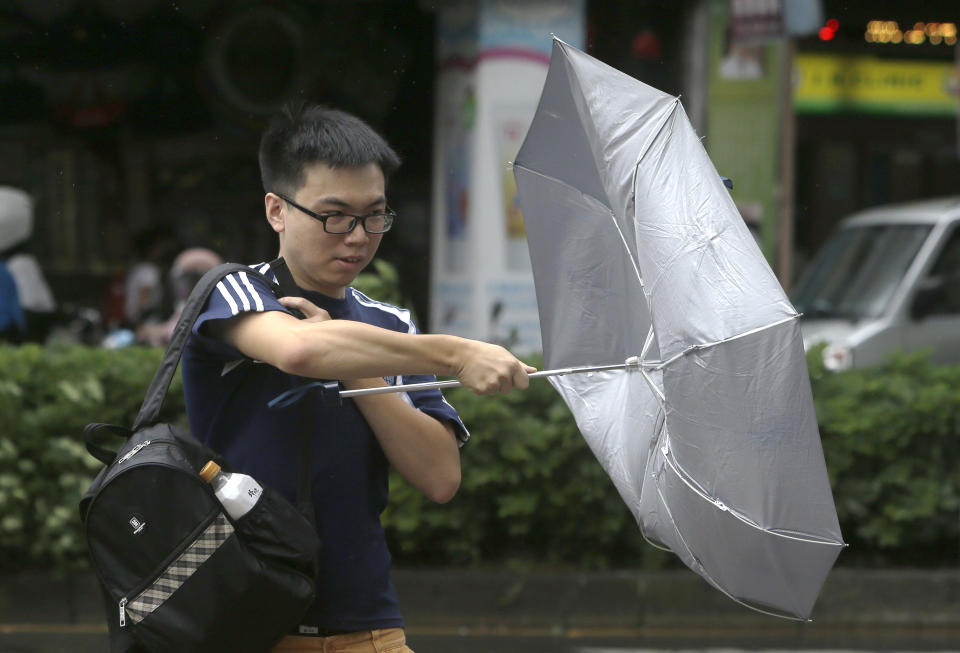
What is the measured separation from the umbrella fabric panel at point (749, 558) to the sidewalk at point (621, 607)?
4.19 metres

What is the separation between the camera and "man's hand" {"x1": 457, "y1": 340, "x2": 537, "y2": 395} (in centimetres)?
194

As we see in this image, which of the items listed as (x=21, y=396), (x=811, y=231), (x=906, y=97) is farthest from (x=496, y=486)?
(x=906, y=97)

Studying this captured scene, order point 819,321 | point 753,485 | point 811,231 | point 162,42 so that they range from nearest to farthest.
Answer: point 753,485 < point 819,321 < point 162,42 < point 811,231

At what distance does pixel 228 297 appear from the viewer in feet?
6.79

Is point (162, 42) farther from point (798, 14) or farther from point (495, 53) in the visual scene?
point (798, 14)

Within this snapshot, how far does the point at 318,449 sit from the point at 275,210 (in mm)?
418

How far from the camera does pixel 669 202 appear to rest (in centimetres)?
215

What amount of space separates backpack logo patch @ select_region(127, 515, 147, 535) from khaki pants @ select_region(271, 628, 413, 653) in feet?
1.05

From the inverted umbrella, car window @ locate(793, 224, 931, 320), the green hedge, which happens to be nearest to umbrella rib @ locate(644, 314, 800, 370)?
the inverted umbrella

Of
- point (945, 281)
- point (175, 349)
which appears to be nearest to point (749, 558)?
point (175, 349)

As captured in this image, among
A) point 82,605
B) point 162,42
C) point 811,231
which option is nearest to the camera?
point 82,605

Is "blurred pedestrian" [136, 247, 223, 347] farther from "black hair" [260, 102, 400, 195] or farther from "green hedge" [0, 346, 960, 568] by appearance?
"black hair" [260, 102, 400, 195]

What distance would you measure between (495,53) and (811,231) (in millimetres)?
5007

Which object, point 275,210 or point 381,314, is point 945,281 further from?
point 275,210
